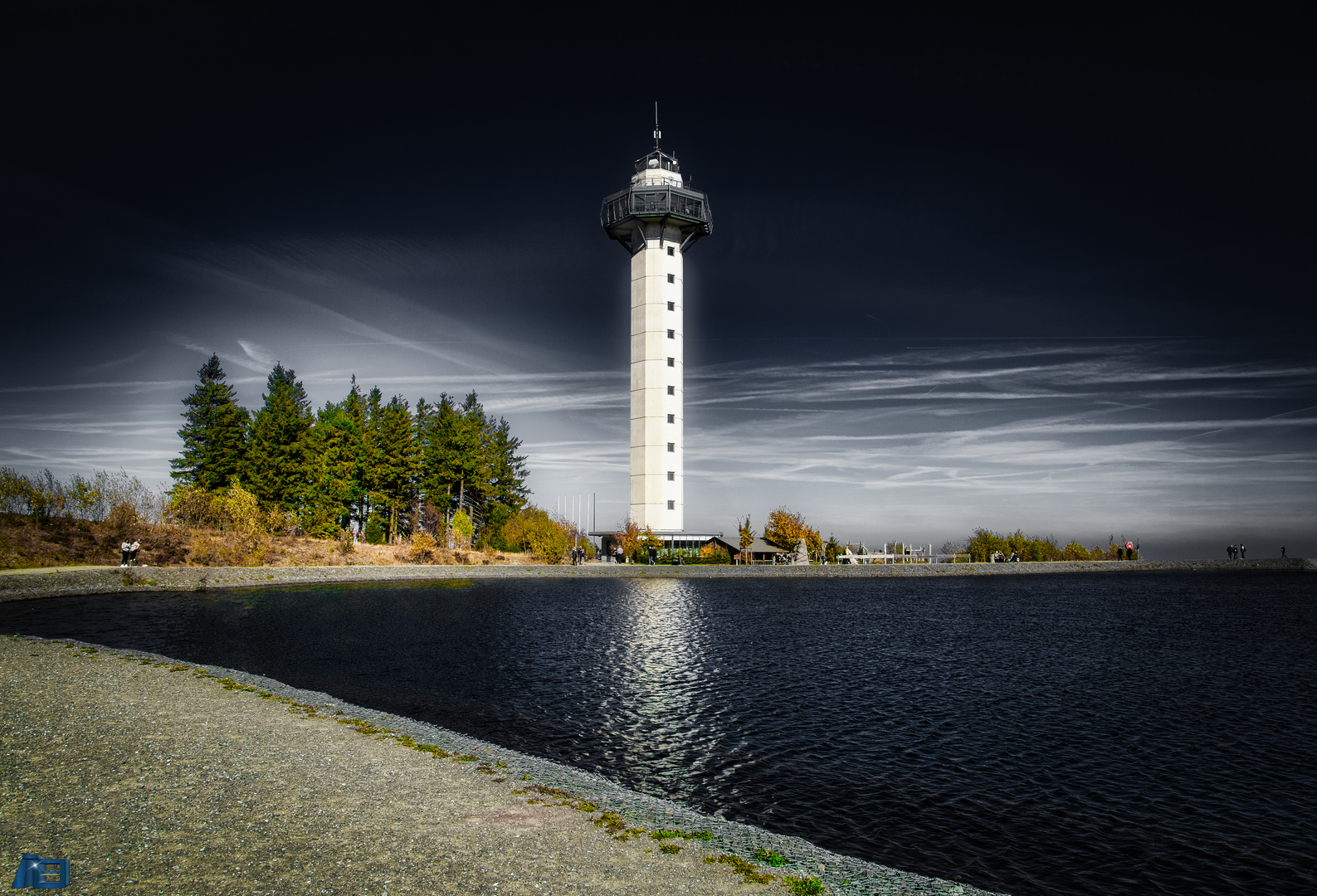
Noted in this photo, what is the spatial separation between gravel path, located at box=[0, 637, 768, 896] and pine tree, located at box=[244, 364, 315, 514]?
61237 millimetres

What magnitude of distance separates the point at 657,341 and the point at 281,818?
70972 millimetres

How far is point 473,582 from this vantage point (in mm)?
58469

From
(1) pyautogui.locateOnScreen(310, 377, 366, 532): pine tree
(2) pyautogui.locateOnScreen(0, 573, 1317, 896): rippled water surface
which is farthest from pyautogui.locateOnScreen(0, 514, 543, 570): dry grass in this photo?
(2) pyautogui.locateOnScreen(0, 573, 1317, 896): rippled water surface

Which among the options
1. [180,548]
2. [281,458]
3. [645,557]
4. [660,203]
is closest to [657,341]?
[660,203]

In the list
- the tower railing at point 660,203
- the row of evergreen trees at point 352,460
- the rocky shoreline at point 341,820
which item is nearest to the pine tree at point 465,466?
the row of evergreen trees at point 352,460

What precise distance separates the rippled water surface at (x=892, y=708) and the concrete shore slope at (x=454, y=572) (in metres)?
4.49

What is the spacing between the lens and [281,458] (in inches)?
2808

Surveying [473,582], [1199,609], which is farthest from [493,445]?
[1199,609]

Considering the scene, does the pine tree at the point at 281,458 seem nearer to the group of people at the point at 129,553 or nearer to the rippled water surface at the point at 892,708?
the group of people at the point at 129,553

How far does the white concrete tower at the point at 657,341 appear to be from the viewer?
7794 cm

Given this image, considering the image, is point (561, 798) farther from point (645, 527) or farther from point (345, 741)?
point (645, 527)

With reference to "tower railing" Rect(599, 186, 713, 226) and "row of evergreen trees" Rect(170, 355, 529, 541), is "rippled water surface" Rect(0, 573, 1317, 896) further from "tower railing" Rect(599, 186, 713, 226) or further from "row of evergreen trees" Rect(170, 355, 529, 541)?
"tower railing" Rect(599, 186, 713, 226)

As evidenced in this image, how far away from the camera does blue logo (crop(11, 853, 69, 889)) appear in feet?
23.4

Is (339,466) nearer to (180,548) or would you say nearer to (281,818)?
(180,548)
